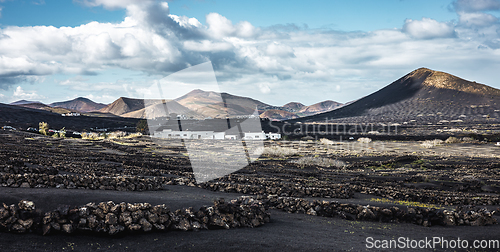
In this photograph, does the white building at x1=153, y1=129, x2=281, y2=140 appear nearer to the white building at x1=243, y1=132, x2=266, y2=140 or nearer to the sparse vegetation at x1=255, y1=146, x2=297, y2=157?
the white building at x1=243, y1=132, x2=266, y2=140

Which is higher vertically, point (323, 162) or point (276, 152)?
point (276, 152)

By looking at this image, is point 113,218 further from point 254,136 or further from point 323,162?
point 254,136

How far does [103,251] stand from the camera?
5.68m

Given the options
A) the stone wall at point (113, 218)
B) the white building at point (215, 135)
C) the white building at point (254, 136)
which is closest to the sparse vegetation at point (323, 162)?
the stone wall at point (113, 218)

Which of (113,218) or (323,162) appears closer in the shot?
(113,218)

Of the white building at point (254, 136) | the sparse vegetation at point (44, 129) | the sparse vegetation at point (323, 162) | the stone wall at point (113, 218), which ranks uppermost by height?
the sparse vegetation at point (44, 129)

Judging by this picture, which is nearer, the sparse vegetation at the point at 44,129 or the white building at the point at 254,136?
the sparse vegetation at the point at 44,129

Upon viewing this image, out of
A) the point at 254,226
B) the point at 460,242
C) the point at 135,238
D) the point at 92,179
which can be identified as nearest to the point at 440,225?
the point at 460,242

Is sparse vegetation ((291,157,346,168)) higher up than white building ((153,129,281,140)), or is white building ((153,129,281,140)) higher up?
white building ((153,129,281,140))

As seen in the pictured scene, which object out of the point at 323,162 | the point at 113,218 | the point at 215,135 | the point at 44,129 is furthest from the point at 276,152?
the point at 44,129

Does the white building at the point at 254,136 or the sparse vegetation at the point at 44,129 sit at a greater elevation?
the sparse vegetation at the point at 44,129

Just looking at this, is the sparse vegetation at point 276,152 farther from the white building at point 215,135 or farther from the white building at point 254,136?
the white building at point 254,136

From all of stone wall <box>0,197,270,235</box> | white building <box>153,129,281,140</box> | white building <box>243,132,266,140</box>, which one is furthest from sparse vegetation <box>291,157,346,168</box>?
white building <box>243,132,266,140</box>

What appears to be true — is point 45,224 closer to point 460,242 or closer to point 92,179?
point 92,179
